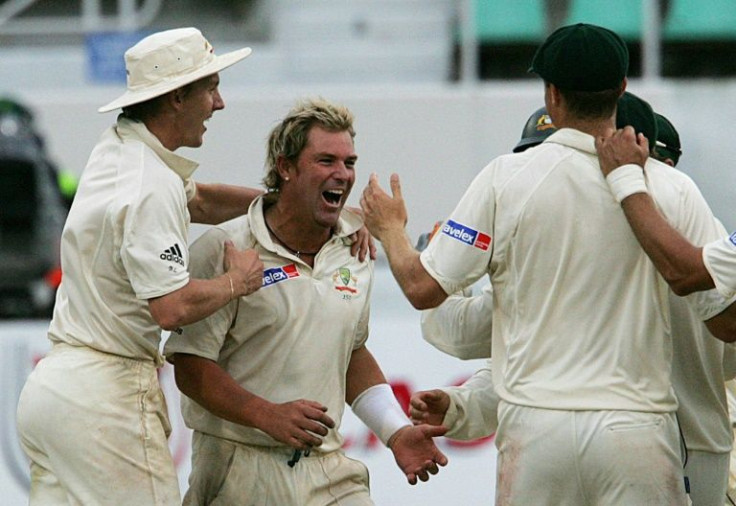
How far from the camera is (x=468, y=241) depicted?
381cm

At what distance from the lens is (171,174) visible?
4047mm

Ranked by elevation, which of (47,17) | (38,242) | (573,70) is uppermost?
(573,70)

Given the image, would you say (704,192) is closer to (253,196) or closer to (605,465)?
(253,196)

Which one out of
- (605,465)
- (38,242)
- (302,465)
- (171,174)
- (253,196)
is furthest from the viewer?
(38,242)

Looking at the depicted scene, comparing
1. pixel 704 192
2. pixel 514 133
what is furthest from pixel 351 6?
pixel 704 192

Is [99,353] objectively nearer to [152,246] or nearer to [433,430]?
[152,246]

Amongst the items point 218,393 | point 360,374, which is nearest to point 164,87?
point 218,393

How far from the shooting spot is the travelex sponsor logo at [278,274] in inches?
172

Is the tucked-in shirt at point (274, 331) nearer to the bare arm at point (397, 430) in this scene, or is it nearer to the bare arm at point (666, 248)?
the bare arm at point (397, 430)

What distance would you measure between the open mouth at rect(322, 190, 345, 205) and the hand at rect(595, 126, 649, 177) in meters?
0.99

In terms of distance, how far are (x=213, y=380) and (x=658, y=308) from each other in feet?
4.35

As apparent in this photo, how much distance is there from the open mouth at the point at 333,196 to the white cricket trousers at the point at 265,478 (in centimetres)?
77

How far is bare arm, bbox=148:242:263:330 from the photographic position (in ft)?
12.9

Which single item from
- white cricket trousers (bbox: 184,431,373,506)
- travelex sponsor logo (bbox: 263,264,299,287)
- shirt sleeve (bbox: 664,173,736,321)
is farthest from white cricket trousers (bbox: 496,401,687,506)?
travelex sponsor logo (bbox: 263,264,299,287)
